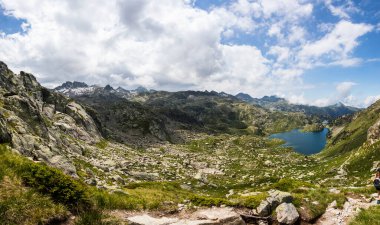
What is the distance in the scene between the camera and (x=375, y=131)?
431 feet

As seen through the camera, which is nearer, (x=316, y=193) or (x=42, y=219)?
(x=42, y=219)

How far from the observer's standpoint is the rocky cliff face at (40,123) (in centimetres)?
4675

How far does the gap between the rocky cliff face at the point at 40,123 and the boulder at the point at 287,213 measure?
2681cm

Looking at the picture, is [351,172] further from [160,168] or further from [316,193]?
[316,193]

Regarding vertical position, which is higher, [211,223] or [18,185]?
[18,185]

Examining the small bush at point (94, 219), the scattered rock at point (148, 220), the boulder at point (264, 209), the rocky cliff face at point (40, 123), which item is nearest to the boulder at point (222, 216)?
the scattered rock at point (148, 220)

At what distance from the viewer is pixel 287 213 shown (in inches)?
794

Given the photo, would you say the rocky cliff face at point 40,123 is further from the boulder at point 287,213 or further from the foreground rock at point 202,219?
the boulder at point 287,213

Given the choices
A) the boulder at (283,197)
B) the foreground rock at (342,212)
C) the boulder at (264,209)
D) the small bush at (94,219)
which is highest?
the small bush at (94,219)

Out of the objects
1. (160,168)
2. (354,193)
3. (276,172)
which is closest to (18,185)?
(354,193)

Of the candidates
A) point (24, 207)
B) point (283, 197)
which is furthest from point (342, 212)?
point (24, 207)

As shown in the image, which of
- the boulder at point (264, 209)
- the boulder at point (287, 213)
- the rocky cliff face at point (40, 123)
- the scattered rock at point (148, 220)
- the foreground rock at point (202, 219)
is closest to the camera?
the scattered rock at point (148, 220)

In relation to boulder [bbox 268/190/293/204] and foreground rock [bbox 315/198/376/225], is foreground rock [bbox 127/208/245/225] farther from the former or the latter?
foreground rock [bbox 315/198/376/225]

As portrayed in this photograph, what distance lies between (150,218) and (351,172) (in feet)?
317
